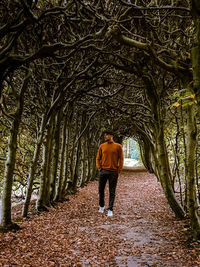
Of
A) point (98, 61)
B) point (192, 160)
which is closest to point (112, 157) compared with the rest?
point (98, 61)

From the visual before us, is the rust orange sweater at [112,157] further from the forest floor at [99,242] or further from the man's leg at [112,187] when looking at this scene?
the forest floor at [99,242]

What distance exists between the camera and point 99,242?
5352mm

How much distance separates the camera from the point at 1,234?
5.37 metres

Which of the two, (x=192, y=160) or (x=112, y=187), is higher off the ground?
(x=192, y=160)

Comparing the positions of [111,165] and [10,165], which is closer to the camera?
[10,165]

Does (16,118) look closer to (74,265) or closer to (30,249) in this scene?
(30,249)

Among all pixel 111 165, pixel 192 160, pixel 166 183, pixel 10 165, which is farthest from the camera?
pixel 111 165

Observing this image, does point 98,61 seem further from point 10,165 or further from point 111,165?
point 10,165

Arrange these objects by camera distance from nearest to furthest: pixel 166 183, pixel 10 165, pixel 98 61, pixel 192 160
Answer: pixel 192 160, pixel 10 165, pixel 166 183, pixel 98 61

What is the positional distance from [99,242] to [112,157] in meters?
2.96

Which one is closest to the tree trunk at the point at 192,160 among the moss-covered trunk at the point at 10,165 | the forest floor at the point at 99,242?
the forest floor at the point at 99,242

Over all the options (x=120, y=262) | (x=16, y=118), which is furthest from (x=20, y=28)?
(x=120, y=262)

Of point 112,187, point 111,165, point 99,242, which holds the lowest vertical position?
point 99,242

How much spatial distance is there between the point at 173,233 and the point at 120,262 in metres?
1.90
